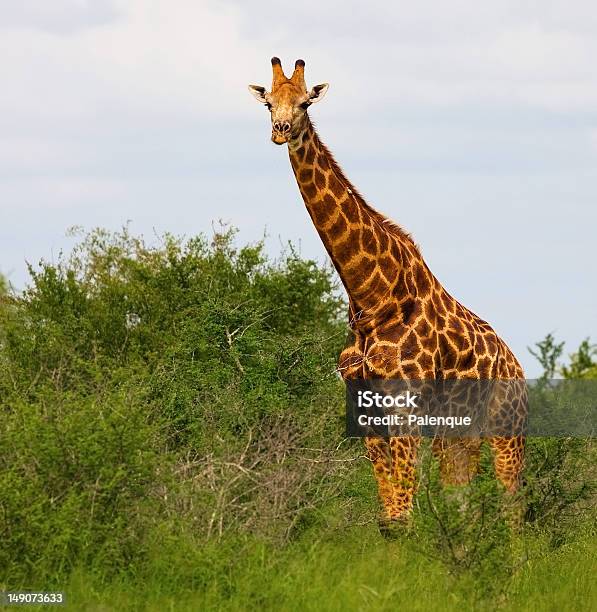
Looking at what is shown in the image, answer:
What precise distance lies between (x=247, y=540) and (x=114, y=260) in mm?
17222

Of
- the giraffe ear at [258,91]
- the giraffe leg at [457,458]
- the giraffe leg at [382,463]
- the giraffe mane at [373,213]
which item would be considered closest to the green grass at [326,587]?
the giraffe leg at [382,463]

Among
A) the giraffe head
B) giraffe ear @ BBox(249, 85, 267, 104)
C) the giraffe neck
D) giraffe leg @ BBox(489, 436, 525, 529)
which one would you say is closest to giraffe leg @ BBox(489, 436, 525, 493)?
giraffe leg @ BBox(489, 436, 525, 529)

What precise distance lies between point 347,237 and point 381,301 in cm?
79

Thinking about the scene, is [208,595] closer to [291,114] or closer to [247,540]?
[247,540]

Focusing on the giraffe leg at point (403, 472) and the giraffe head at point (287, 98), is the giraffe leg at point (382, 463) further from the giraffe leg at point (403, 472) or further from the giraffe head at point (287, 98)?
the giraffe head at point (287, 98)

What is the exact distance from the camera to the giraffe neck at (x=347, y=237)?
44.4 feet

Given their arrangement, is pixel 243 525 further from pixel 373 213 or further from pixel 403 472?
pixel 373 213

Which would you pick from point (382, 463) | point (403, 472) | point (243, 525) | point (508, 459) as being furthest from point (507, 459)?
point (243, 525)

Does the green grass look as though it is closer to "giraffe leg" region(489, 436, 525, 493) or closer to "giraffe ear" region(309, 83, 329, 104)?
"giraffe leg" region(489, 436, 525, 493)

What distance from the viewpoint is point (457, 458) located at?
47.1 feet

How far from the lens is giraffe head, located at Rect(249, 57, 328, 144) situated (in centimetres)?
1284

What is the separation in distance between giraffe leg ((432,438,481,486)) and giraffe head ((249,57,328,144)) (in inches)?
151

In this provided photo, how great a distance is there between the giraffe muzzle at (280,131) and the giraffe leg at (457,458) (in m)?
3.79

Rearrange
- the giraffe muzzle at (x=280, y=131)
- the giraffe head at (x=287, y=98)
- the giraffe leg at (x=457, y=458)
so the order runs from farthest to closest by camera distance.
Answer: the giraffe leg at (x=457, y=458) < the giraffe head at (x=287, y=98) < the giraffe muzzle at (x=280, y=131)
